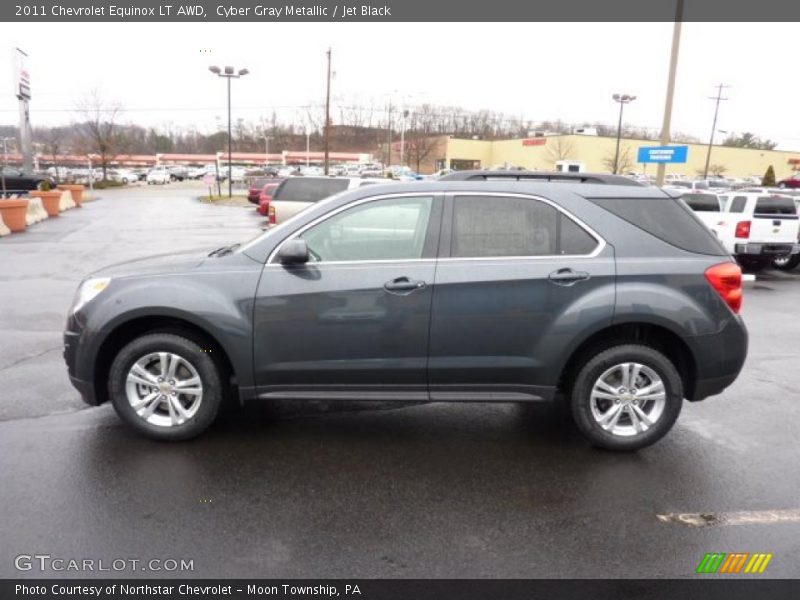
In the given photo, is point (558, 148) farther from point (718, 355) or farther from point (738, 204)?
point (718, 355)

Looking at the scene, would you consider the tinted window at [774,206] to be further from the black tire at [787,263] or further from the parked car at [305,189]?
the parked car at [305,189]

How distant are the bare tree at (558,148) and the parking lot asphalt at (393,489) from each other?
75.6m

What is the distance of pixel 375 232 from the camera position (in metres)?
4.34

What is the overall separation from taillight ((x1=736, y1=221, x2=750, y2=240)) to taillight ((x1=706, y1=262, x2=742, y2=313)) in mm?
10467

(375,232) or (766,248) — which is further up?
(375,232)

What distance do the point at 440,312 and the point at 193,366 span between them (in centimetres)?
174

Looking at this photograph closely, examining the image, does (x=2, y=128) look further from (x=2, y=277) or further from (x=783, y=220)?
(x=783, y=220)

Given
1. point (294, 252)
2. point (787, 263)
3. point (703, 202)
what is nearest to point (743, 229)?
point (703, 202)

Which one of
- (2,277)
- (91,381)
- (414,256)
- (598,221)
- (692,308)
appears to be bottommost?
(2,277)

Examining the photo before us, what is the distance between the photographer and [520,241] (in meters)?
4.30

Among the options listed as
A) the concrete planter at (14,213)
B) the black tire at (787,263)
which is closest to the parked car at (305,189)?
the concrete planter at (14,213)

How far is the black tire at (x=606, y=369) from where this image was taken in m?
4.27
